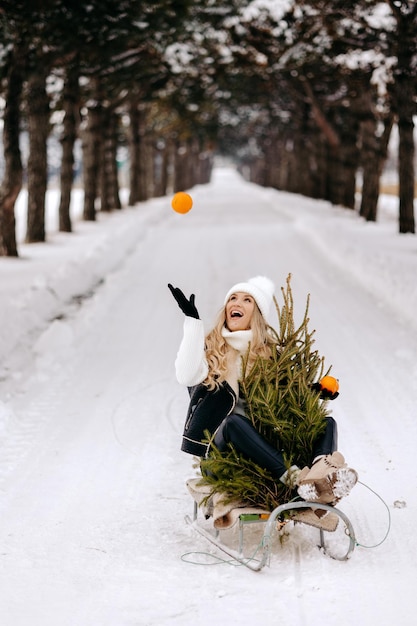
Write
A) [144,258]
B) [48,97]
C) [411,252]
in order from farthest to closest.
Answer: [48,97] → [144,258] → [411,252]

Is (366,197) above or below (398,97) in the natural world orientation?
below

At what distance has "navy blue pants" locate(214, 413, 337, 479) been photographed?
4.49m

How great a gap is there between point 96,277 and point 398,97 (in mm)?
8374

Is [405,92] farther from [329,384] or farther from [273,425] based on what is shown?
[273,425]

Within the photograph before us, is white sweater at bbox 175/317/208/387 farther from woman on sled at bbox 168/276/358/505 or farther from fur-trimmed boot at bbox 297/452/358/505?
fur-trimmed boot at bbox 297/452/358/505

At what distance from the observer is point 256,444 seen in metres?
4.52

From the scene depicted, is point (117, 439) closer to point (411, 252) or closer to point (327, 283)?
point (327, 283)

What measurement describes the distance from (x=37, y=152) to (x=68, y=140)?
2.99m

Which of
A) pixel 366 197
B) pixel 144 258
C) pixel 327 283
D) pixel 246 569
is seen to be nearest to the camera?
pixel 246 569

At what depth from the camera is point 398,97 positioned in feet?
60.4

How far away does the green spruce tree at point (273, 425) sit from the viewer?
450cm

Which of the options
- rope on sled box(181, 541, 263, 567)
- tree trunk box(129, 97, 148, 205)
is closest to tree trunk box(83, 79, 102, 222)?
tree trunk box(129, 97, 148, 205)

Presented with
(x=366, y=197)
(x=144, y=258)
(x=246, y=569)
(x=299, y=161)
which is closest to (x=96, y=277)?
(x=144, y=258)

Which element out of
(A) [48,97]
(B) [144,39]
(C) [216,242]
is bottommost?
(C) [216,242]
